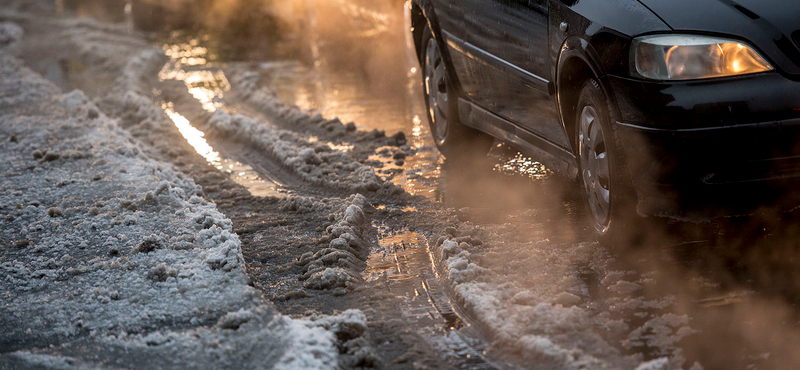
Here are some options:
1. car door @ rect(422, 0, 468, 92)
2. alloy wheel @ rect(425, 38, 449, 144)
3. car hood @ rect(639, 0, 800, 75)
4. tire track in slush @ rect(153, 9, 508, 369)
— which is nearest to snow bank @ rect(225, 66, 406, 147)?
alloy wheel @ rect(425, 38, 449, 144)

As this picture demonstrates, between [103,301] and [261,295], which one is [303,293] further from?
[103,301]

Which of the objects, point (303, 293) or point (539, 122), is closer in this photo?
point (303, 293)

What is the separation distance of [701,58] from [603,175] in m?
0.75

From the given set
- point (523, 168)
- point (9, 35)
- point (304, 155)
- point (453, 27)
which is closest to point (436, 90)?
point (453, 27)

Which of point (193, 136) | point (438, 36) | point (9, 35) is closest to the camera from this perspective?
point (438, 36)

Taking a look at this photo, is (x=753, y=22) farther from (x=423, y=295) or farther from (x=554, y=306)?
(x=423, y=295)

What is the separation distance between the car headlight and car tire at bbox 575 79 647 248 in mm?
346

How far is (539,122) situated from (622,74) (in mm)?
1046

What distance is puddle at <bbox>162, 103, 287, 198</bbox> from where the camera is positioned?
6.05 metres

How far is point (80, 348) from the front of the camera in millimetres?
3488

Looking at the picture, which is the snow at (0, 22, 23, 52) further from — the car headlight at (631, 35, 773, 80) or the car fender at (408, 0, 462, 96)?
the car headlight at (631, 35, 773, 80)

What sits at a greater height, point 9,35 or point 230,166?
point 230,166

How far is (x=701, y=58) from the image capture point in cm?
361

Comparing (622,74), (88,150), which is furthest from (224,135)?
(622,74)
